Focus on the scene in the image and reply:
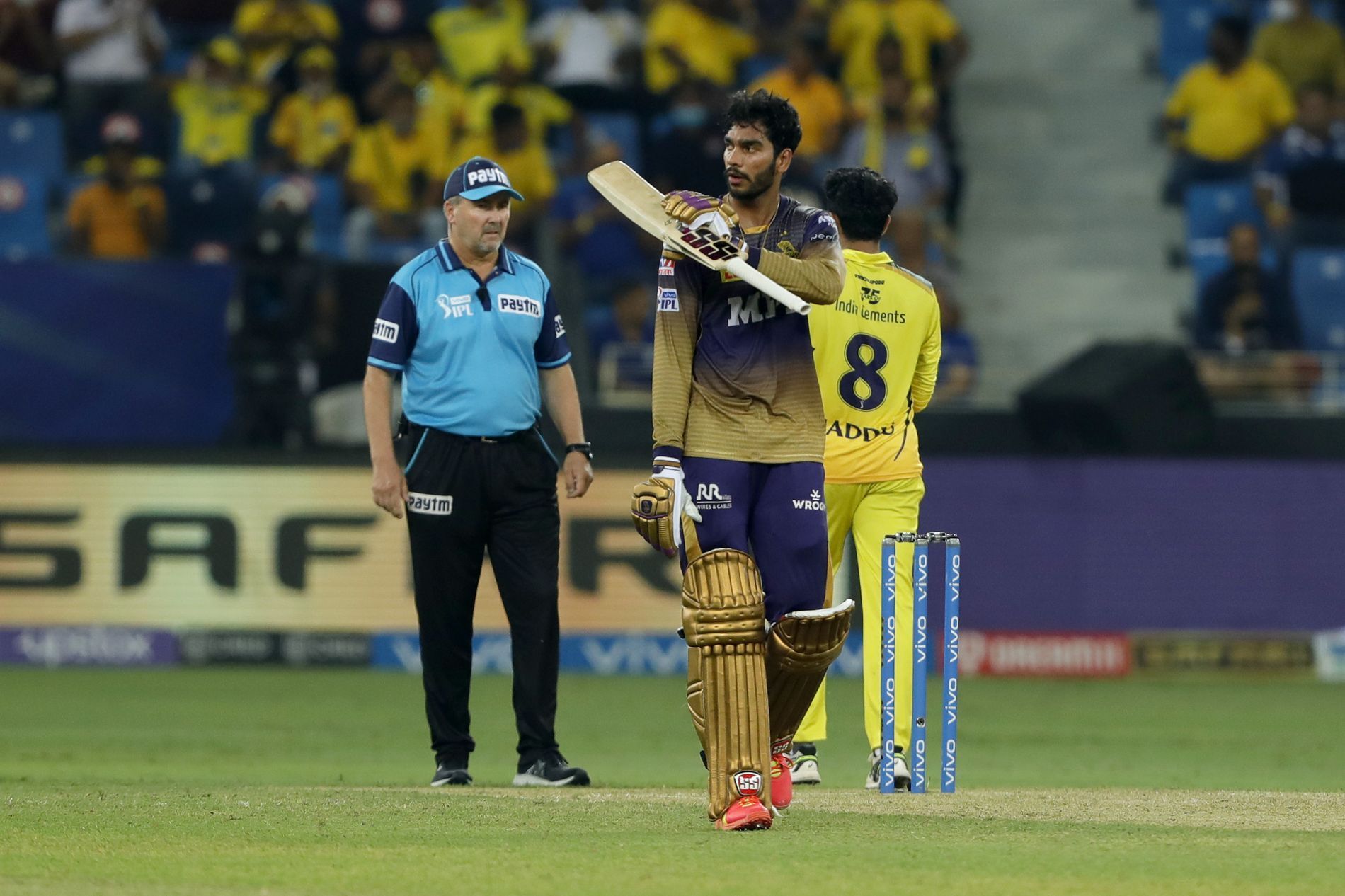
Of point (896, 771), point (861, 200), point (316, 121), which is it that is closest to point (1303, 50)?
point (316, 121)

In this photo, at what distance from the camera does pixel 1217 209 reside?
17.0 m

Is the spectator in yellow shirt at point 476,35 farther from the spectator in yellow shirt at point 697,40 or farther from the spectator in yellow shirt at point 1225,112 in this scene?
the spectator in yellow shirt at point 1225,112

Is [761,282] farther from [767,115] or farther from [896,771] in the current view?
[896,771]

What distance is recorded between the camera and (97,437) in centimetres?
1408

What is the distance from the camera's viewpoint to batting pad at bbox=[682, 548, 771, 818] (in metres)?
6.25

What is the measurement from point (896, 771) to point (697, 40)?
11.1 metres

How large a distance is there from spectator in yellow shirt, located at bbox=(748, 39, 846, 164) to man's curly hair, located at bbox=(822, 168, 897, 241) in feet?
28.8

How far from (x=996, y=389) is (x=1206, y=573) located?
5.95ft

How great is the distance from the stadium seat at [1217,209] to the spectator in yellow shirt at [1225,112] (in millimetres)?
350

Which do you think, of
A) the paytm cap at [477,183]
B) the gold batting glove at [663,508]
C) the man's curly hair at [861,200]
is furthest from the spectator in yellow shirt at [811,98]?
the gold batting glove at [663,508]

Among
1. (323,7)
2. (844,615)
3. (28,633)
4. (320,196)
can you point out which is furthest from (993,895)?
(323,7)

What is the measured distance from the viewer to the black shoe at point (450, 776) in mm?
8094

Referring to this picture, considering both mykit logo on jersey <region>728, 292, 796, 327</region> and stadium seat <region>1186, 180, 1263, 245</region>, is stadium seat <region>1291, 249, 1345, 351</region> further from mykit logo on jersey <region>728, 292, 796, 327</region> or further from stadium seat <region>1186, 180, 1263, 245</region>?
mykit logo on jersey <region>728, 292, 796, 327</region>

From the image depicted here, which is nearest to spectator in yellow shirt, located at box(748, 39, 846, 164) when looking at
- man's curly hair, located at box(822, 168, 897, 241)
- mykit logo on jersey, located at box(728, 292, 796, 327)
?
man's curly hair, located at box(822, 168, 897, 241)
